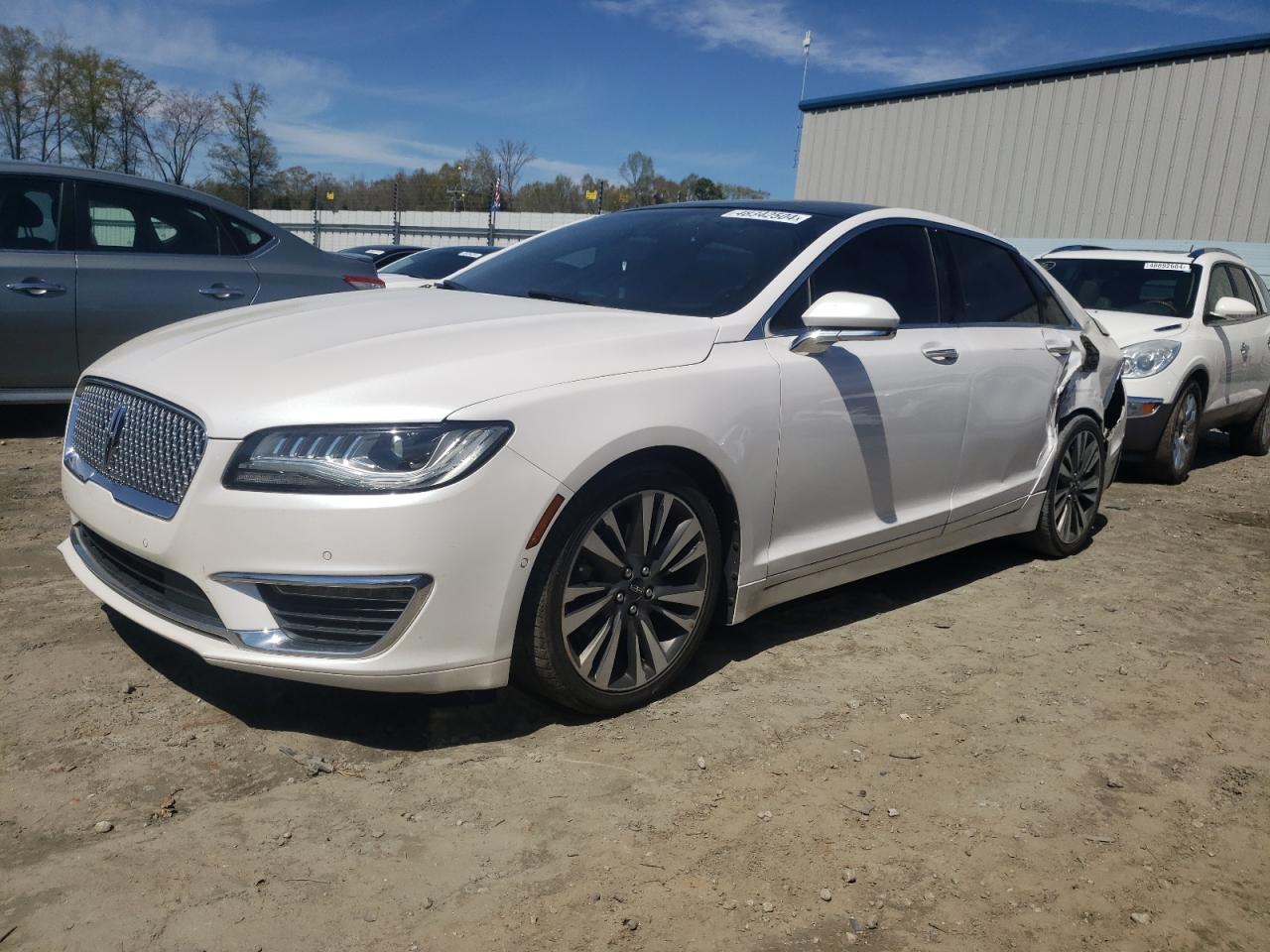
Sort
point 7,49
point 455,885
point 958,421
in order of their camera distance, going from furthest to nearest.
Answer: point 7,49
point 958,421
point 455,885

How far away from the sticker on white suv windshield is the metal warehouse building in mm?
13127

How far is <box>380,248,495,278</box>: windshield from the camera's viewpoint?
13062mm

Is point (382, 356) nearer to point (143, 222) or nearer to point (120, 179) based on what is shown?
point (143, 222)

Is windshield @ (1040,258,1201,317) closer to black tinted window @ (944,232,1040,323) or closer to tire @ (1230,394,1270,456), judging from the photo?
tire @ (1230,394,1270,456)

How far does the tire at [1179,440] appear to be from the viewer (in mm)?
7590

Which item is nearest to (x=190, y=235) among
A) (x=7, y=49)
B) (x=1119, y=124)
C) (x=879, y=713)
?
(x=879, y=713)

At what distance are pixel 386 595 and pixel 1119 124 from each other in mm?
16713

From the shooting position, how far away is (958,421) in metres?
4.23

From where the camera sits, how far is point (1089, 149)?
16.5 metres

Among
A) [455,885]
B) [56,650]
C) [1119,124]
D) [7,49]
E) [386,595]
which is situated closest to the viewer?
[455,885]

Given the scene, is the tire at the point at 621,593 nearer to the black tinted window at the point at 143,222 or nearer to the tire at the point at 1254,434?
the black tinted window at the point at 143,222

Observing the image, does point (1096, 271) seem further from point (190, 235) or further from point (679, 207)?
point (190, 235)

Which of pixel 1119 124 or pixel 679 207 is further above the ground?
pixel 1119 124

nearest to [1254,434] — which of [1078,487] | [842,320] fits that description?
[1078,487]
